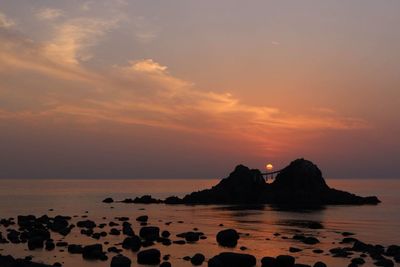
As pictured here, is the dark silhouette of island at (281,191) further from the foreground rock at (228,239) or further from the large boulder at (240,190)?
the foreground rock at (228,239)

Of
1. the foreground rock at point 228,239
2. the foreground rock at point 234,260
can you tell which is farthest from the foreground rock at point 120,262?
the foreground rock at point 228,239

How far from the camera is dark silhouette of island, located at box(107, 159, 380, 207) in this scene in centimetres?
12412

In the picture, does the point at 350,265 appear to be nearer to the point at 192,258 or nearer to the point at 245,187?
the point at 192,258

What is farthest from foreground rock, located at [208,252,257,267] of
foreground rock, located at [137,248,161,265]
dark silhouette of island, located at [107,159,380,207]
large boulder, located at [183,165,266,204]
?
large boulder, located at [183,165,266,204]

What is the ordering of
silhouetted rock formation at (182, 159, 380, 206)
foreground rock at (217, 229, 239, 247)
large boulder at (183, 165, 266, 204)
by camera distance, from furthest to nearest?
1. large boulder at (183, 165, 266, 204)
2. silhouetted rock formation at (182, 159, 380, 206)
3. foreground rock at (217, 229, 239, 247)

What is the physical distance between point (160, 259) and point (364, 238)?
93.3 feet

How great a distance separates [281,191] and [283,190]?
0.75 m

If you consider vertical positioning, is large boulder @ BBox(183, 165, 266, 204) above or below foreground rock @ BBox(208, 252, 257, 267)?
above

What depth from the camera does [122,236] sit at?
166ft

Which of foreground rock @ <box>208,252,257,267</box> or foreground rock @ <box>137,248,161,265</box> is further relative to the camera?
foreground rock @ <box>137,248,161,265</box>

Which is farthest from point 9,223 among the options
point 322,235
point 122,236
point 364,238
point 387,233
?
point 387,233

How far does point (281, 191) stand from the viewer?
420 ft

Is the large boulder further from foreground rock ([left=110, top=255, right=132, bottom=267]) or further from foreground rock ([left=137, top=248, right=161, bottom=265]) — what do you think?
foreground rock ([left=110, top=255, right=132, bottom=267])

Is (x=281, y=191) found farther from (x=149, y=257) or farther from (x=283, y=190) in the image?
(x=149, y=257)
